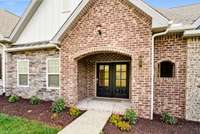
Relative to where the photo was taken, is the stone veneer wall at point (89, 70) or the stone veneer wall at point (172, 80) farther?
the stone veneer wall at point (89, 70)

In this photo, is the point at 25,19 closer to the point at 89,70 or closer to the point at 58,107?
the point at 89,70

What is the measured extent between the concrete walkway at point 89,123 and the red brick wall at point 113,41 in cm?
136

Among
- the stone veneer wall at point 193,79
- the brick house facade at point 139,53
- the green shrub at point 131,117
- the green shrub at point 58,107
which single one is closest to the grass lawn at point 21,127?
the green shrub at point 58,107

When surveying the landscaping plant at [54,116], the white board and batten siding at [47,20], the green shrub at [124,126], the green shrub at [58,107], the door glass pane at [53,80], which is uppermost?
the white board and batten siding at [47,20]

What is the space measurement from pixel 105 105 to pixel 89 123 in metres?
2.16

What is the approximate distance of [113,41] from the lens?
26.0 feet

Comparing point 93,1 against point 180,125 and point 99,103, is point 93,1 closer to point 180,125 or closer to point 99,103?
point 99,103

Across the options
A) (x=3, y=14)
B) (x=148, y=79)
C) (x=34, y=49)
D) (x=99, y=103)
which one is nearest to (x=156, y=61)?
(x=148, y=79)

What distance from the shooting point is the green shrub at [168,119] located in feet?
Answer: 22.9

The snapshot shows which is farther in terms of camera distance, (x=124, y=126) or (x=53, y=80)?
(x=53, y=80)

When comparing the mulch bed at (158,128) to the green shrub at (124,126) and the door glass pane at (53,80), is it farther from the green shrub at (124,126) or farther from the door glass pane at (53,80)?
the door glass pane at (53,80)

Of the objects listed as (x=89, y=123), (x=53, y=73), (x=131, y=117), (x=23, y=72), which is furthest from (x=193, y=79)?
(x=23, y=72)

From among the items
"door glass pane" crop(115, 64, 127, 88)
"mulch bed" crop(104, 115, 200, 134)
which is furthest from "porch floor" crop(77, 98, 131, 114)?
"mulch bed" crop(104, 115, 200, 134)

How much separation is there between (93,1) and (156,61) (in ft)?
12.5
